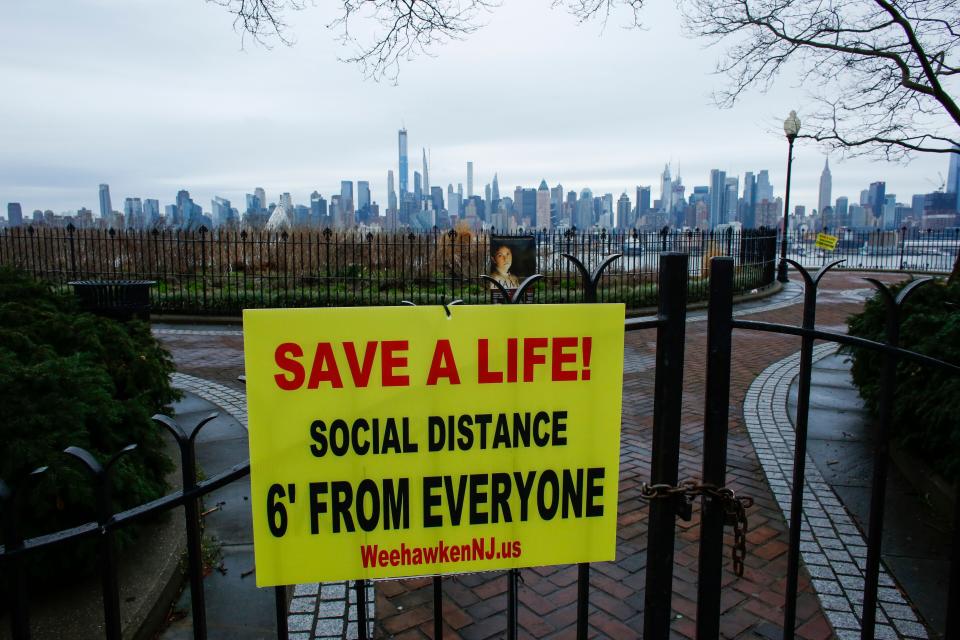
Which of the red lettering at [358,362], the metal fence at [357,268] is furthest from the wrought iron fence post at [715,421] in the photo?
the metal fence at [357,268]

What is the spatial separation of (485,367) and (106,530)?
938 millimetres

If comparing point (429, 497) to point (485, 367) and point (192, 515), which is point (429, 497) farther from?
point (192, 515)

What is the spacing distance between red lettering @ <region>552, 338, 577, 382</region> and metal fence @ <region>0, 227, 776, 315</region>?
449 inches

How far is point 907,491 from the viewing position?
4.66 m

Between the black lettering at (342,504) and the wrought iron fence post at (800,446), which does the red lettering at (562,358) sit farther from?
the wrought iron fence post at (800,446)

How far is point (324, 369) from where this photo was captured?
5.20 ft

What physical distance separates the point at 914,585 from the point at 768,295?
51.3 ft

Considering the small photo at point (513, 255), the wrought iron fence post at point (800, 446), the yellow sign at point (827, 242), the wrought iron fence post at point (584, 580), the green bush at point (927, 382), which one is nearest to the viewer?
the wrought iron fence post at point (584, 580)

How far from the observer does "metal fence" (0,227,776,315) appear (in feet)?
47.9

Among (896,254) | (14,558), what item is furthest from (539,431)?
(896,254)

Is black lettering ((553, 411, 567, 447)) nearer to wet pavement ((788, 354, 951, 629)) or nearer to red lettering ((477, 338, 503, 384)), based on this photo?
red lettering ((477, 338, 503, 384))

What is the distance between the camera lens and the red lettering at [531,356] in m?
1.67

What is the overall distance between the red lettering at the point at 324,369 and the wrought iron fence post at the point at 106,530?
414 millimetres

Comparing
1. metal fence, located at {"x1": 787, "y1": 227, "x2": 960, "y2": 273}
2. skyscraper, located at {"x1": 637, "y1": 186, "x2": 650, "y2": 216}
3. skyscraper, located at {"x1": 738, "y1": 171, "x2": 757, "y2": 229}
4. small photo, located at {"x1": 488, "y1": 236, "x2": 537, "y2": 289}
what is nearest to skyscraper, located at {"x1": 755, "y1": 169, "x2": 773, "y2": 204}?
skyscraper, located at {"x1": 738, "y1": 171, "x2": 757, "y2": 229}
